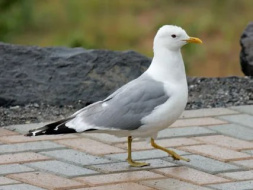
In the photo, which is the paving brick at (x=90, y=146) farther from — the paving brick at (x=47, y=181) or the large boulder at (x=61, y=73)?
the large boulder at (x=61, y=73)

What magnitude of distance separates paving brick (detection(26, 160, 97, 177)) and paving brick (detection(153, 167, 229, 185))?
0.50m

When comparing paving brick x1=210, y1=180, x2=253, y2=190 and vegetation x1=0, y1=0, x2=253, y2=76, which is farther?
vegetation x1=0, y1=0, x2=253, y2=76

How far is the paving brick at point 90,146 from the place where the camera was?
7.01 meters

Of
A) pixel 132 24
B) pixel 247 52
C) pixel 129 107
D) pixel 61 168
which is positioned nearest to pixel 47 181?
pixel 61 168

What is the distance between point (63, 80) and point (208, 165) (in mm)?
→ 2133

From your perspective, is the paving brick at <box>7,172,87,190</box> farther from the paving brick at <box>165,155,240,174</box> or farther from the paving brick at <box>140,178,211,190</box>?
the paving brick at <box>165,155,240,174</box>

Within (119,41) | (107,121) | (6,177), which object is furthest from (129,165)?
(119,41)

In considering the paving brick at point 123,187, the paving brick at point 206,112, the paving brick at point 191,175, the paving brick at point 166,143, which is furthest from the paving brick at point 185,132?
the paving brick at point 123,187

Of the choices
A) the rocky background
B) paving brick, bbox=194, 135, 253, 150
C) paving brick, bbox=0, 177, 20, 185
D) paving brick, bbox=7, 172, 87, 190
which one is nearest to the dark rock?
the rocky background

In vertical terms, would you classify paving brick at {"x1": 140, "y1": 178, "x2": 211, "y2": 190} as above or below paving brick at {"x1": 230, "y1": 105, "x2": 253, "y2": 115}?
below

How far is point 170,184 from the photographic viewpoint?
20.5 feet

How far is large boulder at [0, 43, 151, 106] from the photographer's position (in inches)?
327

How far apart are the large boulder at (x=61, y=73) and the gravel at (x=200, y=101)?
0.09 metres

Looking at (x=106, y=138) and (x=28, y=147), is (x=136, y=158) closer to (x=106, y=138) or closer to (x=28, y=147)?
(x=106, y=138)
